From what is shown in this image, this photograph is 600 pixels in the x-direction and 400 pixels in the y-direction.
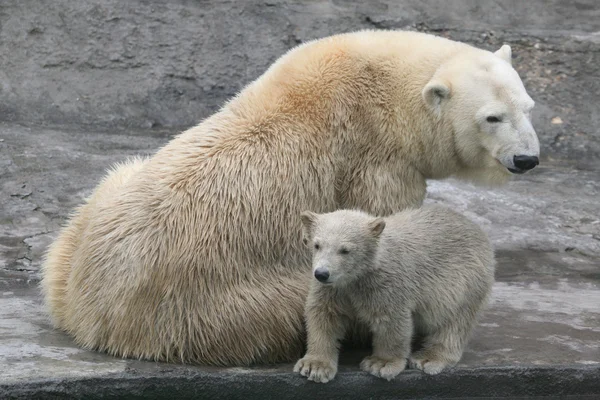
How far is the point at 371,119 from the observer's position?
471 centimetres

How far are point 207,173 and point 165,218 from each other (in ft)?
0.95

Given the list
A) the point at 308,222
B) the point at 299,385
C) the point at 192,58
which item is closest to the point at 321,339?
the point at 299,385

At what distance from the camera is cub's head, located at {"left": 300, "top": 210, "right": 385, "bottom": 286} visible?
401cm

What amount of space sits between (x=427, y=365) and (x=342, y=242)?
31.9 inches

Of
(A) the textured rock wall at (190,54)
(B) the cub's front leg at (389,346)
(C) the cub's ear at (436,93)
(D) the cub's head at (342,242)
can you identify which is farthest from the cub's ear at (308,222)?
(A) the textured rock wall at (190,54)

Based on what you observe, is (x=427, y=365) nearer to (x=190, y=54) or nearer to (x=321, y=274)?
(x=321, y=274)

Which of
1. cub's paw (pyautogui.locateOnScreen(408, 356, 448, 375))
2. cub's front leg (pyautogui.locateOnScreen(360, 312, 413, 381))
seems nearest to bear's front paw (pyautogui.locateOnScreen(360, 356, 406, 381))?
cub's front leg (pyautogui.locateOnScreen(360, 312, 413, 381))

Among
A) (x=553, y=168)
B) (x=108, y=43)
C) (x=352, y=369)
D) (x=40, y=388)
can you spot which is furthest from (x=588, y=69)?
(x=40, y=388)

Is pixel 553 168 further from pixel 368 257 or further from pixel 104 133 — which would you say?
pixel 368 257

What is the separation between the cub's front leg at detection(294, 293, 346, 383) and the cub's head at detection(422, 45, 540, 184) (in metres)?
1.09

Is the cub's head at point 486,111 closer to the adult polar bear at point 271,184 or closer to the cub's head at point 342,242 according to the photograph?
the adult polar bear at point 271,184

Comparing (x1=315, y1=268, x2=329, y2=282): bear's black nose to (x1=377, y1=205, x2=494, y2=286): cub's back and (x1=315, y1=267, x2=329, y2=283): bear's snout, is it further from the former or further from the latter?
(x1=377, y1=205, x2=494, y2=286): cub's back

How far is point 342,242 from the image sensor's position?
4.07m

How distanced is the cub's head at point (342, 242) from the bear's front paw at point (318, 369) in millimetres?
427
